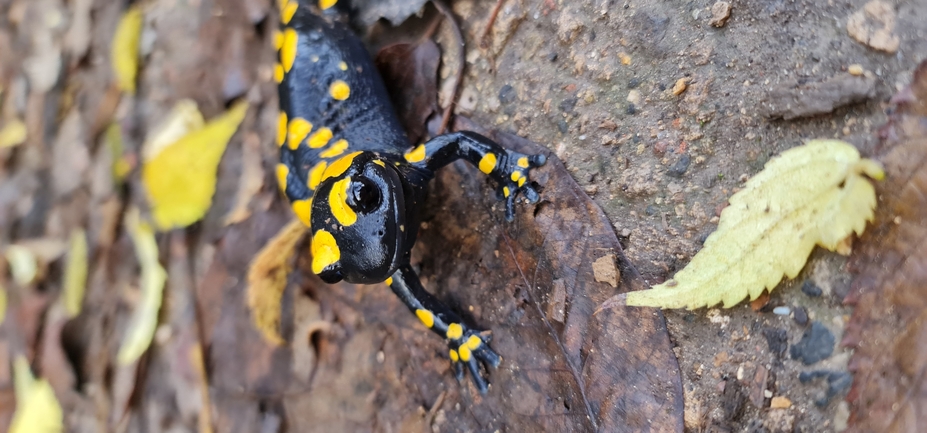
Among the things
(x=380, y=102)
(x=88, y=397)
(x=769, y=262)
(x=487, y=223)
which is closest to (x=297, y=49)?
(x=380, y=102)

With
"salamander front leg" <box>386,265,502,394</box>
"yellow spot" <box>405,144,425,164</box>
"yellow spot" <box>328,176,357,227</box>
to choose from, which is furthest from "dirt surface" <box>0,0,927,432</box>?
"yellow spot" <box>328,176,357,227</box>

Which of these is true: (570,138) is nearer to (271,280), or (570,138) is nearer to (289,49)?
(289,49)

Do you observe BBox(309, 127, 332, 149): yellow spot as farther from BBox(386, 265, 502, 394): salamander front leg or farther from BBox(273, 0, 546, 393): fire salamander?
BBox(386, 265, 502, 394): salamander front leg

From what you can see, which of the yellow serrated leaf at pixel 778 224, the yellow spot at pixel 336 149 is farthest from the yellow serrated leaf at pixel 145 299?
the yellow serrated leaf at pixel 778 224

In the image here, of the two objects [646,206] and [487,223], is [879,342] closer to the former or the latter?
[646,206]

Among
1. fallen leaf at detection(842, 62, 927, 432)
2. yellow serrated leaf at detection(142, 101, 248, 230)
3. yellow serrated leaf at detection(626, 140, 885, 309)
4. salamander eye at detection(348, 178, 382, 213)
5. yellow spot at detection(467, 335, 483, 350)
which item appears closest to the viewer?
fallen leaf at detection(842, 62, 927, 432)

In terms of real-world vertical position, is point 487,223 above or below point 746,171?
below
